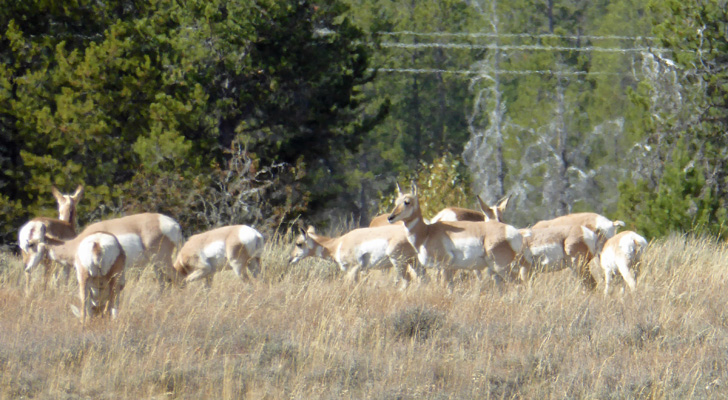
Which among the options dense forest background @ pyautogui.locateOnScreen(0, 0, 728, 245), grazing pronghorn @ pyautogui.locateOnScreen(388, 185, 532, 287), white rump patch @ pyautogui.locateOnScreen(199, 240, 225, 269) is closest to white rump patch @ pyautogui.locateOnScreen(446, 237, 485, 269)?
grazing pronghorn @ pyautogui.locateOnScreen(388, 185, 532, 287)

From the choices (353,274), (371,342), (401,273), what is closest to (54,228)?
(353,274)

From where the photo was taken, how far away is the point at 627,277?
10727mm

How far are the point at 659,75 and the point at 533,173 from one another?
16.0 meters

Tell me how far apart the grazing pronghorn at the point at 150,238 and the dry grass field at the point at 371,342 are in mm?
282

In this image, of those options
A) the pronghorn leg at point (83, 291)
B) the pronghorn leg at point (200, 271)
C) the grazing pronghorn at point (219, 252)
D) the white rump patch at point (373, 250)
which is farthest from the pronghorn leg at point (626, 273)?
the pronghorn leg at point (83, 291)

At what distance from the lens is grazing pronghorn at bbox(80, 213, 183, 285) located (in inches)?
424

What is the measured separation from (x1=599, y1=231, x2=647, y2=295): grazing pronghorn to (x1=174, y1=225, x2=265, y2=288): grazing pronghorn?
164 inches

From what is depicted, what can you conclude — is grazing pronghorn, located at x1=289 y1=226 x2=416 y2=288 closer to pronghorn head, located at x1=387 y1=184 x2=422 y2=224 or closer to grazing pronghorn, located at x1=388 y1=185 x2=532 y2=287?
grazing pronghorn, located at x1=388 y1=185 x2=532 y2=287

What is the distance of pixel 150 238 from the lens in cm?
1088

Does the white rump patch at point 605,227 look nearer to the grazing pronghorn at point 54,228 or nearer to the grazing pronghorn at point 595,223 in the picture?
the grazing pronghorn at point 595,223

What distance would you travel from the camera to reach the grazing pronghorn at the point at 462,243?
35.1ft

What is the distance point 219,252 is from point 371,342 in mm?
3169

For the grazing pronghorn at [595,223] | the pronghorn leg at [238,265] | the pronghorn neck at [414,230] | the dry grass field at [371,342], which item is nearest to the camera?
the dry grass field at [371,342]

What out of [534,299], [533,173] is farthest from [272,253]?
[533,173]
